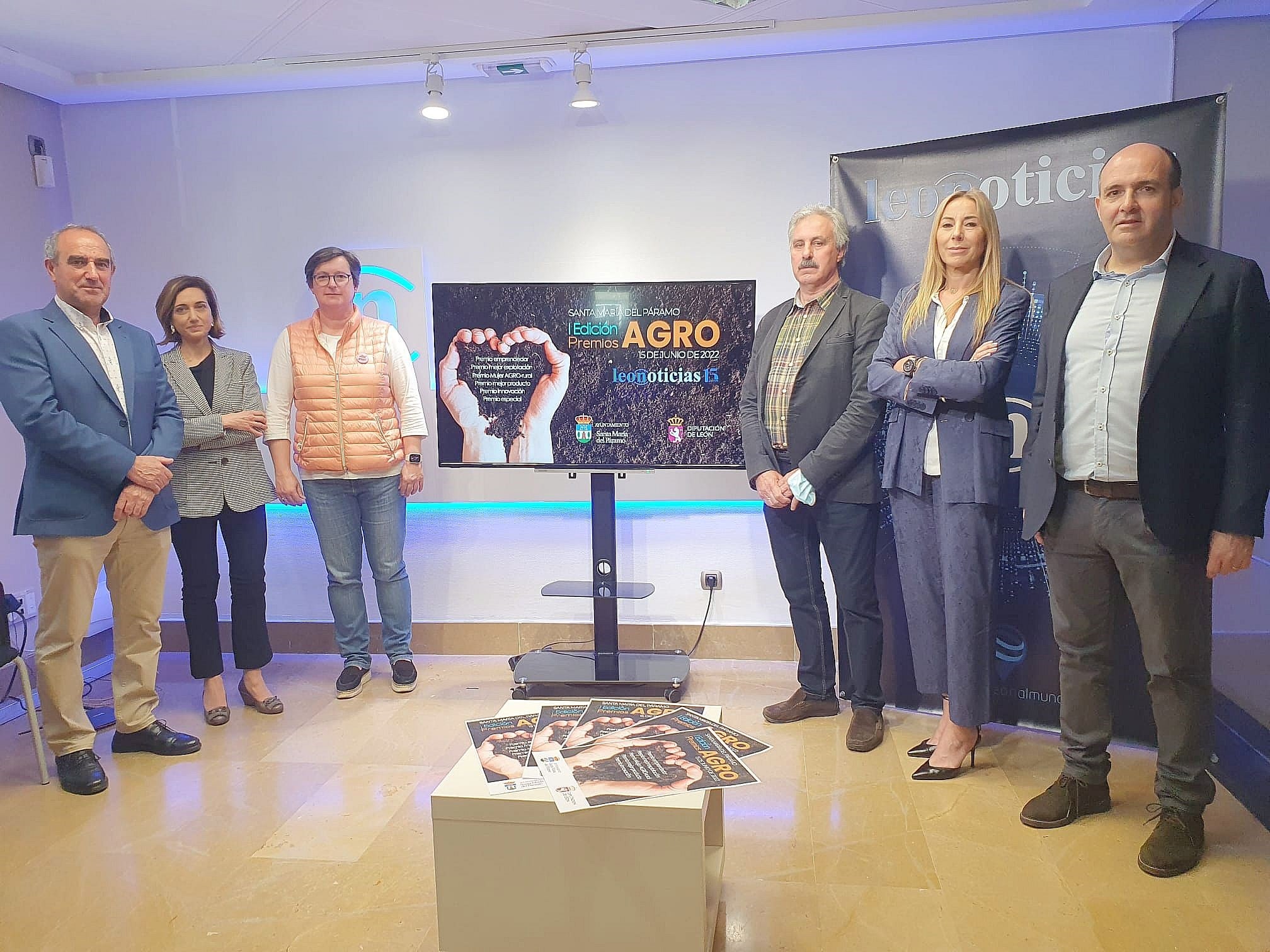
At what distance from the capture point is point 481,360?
11.9 feet

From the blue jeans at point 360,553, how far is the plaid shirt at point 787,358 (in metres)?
1.64

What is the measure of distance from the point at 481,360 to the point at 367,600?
5.09 ft

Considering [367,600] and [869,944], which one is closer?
[869,944]

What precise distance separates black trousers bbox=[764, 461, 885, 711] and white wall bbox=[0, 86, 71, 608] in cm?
339

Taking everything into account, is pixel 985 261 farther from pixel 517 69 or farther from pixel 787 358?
pixel 517 69

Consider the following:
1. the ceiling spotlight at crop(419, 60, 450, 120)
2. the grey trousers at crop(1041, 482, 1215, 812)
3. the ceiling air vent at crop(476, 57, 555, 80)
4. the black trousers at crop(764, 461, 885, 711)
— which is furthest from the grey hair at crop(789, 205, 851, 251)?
the ceiling spotlight at crop(419, 60, 450, 120)

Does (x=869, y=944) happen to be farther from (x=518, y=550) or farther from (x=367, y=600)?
(x=367, y=600)

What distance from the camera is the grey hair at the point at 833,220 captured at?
3232 millimetres

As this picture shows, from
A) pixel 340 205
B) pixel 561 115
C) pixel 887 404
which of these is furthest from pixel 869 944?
pixel 340 205

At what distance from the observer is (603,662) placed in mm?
3812

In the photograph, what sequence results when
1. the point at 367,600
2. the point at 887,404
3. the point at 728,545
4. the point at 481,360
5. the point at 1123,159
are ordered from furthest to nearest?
the point at 367,600 < the point at 728,545 < the point at 481,360 < the point at 887,404 < the point at 1123,159

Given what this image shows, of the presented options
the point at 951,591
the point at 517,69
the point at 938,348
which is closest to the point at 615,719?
the point at 951,591

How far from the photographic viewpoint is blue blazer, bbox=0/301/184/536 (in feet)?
9.48

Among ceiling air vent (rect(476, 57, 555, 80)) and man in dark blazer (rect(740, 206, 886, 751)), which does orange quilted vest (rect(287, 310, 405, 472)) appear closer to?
ceiling air vent (rect(476, 57, 555, 80))
